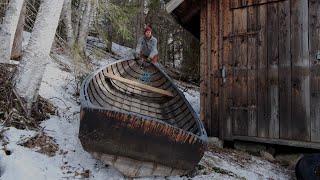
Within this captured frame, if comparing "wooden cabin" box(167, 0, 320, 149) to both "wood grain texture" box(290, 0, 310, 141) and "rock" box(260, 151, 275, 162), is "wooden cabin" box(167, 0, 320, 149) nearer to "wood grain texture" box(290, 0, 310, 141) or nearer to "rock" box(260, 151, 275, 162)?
"wood grain texture" box(290, 0, 310, 141)

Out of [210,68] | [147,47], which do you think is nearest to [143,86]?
[147,47]

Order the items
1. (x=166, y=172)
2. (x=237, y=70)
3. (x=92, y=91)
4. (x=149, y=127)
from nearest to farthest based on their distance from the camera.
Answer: (x=149, y=127) → (x=166, y=172) → (x=92, y=91) → (x=237, y=70)

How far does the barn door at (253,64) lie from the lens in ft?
24.2

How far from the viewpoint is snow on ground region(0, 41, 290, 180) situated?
4.71m

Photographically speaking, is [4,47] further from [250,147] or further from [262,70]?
[250,147]

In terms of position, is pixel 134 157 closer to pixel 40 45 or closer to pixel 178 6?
pixel 40 45

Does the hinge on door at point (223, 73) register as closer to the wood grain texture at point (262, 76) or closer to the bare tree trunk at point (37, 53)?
the wood grain texture at point (262, 76)

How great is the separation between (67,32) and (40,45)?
23.1 ft

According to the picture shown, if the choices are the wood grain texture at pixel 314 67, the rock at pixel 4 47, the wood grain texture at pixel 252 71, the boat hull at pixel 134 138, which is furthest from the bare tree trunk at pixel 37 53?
the wood grain texture at pixel 314 67

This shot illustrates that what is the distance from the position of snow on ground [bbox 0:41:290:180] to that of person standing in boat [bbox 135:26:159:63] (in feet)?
5.87

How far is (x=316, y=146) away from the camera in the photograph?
22.5 ft

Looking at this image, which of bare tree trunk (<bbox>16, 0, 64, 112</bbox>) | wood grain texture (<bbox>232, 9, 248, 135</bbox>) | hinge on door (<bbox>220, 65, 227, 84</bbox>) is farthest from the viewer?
hinge on door (<bbox>220, 65, 227, 84</bbox>)

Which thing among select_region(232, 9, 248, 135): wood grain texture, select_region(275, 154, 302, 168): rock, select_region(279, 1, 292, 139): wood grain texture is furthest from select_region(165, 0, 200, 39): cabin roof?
select_region(275, 154, 302, 168): rock

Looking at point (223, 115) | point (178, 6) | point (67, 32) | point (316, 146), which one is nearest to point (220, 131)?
point (223, 115)
